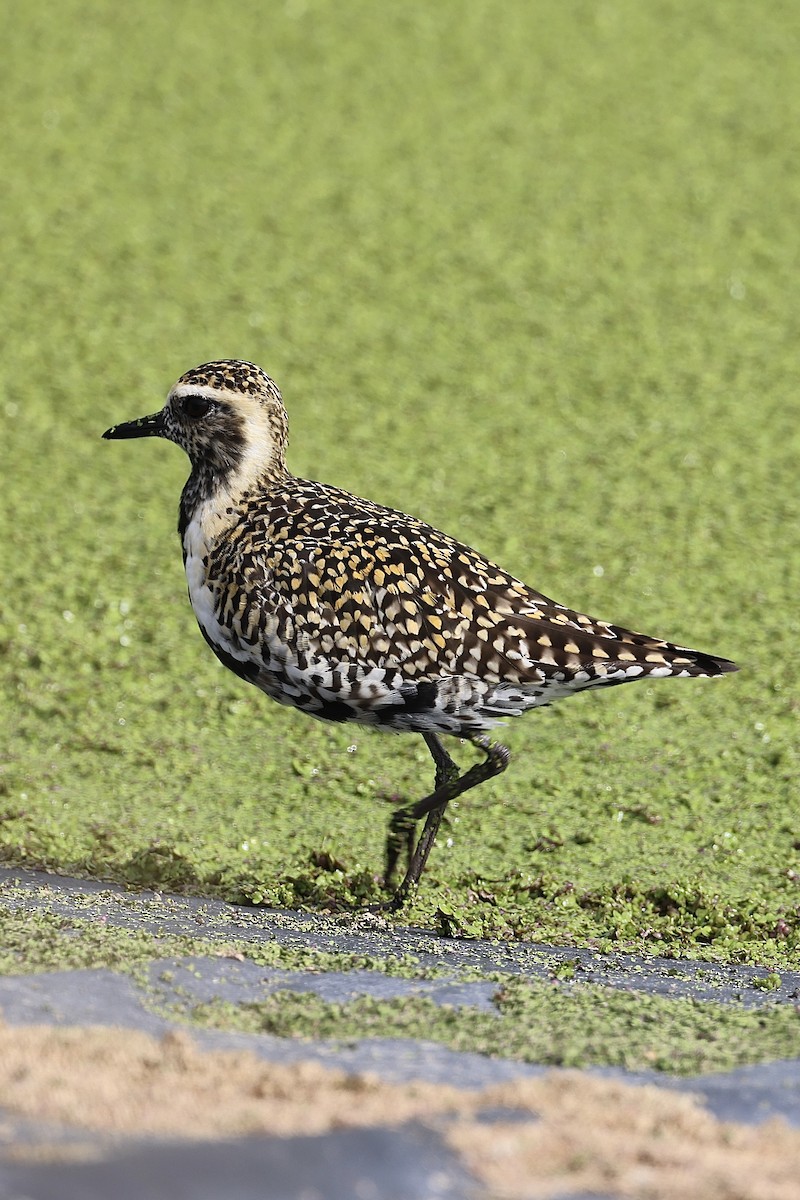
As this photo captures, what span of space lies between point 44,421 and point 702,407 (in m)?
4.19

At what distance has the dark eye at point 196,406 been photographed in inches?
226

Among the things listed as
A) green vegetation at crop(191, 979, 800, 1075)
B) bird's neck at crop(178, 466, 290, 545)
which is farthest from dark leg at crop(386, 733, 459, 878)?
green vegetation at crop(191, 979, 800, 1075)

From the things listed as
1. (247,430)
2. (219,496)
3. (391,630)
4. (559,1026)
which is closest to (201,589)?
(219,496)

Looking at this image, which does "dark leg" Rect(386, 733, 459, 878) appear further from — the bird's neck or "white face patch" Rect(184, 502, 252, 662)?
the bird's neck

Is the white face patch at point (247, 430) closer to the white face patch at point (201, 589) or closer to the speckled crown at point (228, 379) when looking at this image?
the speckled crown at point (228, 379)

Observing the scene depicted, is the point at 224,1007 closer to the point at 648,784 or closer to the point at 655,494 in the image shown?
the point at 648,784

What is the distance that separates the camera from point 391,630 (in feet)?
16.9

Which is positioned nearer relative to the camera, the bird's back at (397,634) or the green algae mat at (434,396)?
the bird's back at (397,634)

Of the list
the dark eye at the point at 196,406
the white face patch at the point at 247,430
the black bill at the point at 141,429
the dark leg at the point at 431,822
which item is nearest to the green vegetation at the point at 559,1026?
the dark leg at the point at 431,822

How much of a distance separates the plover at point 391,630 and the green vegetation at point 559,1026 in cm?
122

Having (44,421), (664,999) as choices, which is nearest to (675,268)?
(44,421)

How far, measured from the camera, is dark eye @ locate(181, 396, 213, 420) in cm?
573

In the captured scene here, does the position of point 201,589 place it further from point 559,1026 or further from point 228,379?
point 559,1026

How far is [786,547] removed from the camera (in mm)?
8672
